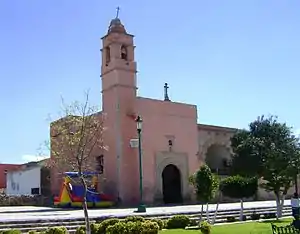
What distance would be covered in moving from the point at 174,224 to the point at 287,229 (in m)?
5.42

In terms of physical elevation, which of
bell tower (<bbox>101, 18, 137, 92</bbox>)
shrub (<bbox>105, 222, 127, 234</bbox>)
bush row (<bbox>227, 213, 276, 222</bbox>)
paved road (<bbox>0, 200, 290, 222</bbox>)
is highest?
bell tower (<bbox>101, 18, 137, 92</bbox>)

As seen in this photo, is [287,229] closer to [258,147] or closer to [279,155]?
[279,155]

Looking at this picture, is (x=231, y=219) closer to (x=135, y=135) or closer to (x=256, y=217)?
(x=256, y=217)

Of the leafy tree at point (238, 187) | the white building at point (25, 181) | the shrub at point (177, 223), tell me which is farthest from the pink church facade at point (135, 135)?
the shrub at point (177, 223)

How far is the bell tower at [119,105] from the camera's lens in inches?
1253

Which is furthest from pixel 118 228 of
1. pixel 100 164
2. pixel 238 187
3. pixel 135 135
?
pixel 100 164

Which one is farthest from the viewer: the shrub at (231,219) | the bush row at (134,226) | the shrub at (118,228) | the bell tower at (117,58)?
the bell tower at (117,58)

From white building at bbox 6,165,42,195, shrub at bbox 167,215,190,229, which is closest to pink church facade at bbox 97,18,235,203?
white building at bbox 6,165,42,195

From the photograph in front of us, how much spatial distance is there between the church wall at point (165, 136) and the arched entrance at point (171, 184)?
0.54 meters

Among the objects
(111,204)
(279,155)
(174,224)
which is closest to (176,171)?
(111,204)

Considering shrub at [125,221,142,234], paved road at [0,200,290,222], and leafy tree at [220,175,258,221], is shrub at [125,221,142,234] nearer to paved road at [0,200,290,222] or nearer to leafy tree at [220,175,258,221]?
paved road at [0,200,290,222]

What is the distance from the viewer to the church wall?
108 feet

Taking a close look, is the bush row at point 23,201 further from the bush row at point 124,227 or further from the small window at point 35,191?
the bush row at point 124,227

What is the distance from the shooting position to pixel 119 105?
105 ft
